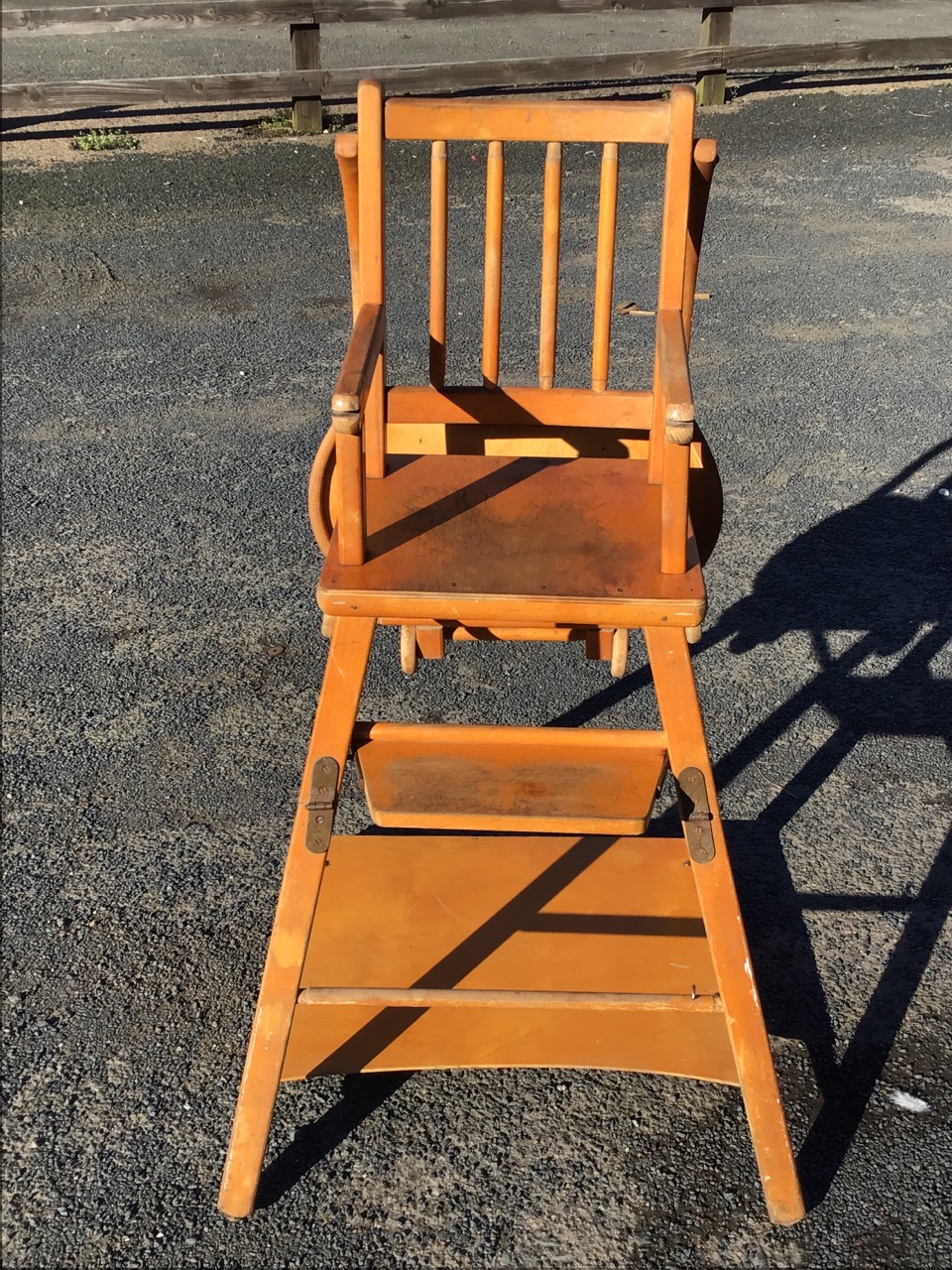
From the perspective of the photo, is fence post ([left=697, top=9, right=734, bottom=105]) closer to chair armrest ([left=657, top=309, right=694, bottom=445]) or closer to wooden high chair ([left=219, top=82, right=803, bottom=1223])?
wooden high chair ([left=219, top=82, right=803, bottom=1223])

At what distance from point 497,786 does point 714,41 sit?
730 centimetres

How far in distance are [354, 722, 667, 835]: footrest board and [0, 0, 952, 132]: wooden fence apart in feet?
20.3

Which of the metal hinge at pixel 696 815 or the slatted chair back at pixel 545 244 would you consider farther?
the slatted chair back at pixel 545 244

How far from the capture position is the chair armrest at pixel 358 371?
5.19 ft

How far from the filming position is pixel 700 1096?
2016 millimetres

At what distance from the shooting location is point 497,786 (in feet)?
→ 7.55

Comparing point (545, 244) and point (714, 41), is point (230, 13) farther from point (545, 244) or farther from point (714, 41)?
point (545, 244)

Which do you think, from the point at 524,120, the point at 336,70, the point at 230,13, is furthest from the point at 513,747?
the point at 230,13

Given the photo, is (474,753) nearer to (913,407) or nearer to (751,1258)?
(751,1258)

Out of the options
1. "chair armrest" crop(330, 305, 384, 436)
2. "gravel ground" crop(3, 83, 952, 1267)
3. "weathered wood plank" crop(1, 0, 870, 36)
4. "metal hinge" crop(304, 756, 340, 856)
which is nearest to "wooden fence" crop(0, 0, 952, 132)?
"weathered wood plank" crop(1, 0, 870, 36)

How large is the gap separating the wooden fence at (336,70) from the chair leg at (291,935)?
257 inches

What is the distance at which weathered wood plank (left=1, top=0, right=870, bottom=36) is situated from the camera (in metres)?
7.25

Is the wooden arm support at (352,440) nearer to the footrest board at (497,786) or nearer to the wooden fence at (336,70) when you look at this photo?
the footrest board at (497,786)

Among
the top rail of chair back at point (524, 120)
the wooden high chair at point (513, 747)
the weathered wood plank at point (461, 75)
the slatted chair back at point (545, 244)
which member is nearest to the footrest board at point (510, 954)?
the wooden high chair at point (513, 747)
